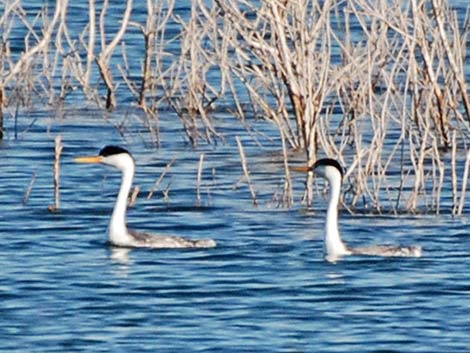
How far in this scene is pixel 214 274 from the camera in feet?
45.0

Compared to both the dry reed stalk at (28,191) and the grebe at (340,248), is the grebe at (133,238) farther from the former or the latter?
the dry reed stalk at (28,191)

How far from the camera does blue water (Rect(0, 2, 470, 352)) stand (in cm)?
1176

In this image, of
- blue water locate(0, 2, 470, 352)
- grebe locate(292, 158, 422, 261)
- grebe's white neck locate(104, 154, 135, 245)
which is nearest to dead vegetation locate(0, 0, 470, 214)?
blue water locate(0, 2, 470, 352)

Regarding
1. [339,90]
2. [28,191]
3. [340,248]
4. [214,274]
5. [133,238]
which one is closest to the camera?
[214,274]

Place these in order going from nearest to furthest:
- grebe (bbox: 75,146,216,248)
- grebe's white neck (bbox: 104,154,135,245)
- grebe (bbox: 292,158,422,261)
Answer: grebe (bbox: 292,158,422,261) < grebe (bbox: 75,146,216,248) < grebe's white neck (bbox: 104,154,135,245)

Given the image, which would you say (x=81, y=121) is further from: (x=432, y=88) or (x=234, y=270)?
(x=234, y=270)

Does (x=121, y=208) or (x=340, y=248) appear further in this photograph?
(x=121, y=208)

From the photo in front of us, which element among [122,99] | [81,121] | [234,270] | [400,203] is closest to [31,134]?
[81,121]

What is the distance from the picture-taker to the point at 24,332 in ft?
38.8

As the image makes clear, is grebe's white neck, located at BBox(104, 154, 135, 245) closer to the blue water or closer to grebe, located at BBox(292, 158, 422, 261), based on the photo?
the blue water

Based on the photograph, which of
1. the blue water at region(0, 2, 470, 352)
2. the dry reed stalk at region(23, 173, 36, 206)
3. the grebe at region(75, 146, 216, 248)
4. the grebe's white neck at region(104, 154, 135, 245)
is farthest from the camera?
the dry reed stalk at region(23, 173, 36, 206)

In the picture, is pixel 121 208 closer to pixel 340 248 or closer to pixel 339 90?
pixel 340 248

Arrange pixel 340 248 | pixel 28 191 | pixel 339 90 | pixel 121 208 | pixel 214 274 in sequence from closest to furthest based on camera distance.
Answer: pixel 214 274, pixel 340 248, pixel 121 208, pixel 28 191, pixel 339 90

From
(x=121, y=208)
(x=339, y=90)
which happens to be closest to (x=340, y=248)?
(x=121, y=208)
